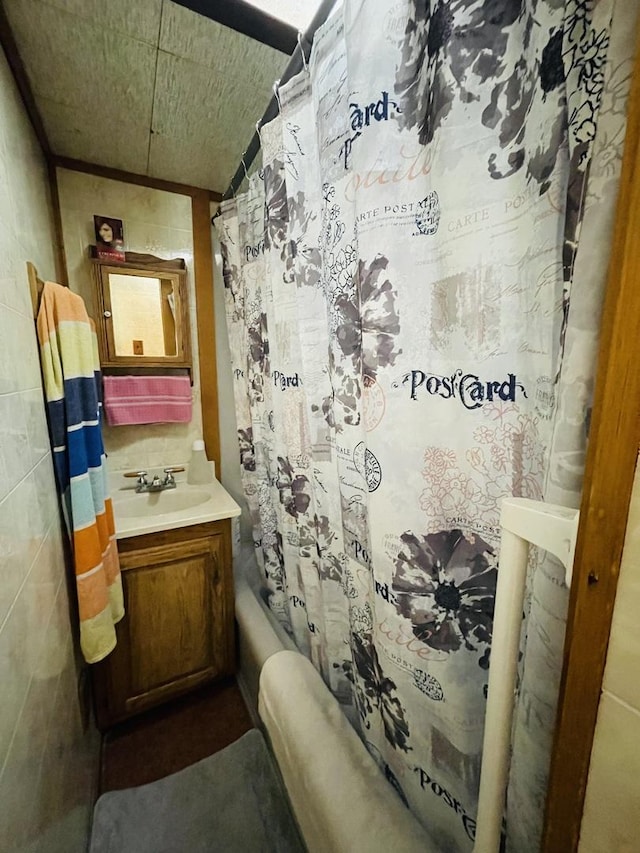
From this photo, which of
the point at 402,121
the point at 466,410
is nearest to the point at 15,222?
the point at 402,121

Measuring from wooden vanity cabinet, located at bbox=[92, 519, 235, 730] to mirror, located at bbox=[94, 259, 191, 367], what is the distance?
2.62 feet

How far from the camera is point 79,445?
928 mm

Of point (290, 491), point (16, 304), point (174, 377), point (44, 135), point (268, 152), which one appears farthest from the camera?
point (174, 377)

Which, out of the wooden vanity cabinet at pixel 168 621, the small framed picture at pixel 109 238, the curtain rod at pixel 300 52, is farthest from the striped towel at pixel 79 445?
the curtain rod at pixel 300 52

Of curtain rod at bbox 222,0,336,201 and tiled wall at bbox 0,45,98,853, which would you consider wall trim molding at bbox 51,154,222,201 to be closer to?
tiled wall at bbox 0,45,98,853

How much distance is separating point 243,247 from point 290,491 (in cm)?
94

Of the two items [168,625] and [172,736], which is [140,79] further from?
[172,736]

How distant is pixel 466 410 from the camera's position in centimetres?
54

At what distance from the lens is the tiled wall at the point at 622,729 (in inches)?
9.9

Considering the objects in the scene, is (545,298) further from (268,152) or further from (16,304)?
(16,304)

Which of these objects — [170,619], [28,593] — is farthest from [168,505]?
[28,593]

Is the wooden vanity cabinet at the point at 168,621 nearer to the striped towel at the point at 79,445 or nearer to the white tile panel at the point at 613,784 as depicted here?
the striped towel at the point at 79,445

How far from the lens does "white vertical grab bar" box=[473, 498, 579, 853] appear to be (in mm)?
344

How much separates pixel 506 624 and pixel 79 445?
109 centimetres
